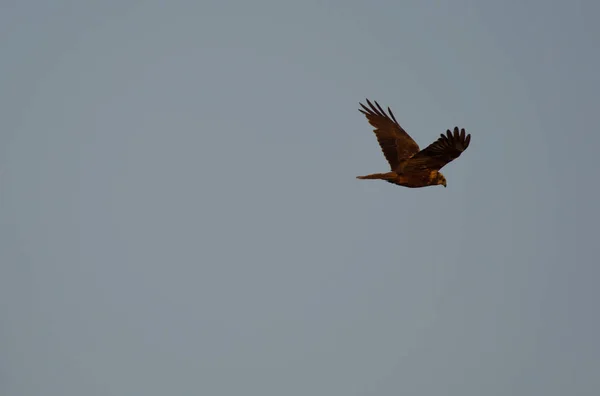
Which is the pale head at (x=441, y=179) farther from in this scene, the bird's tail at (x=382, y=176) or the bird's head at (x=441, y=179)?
the bird's tail at (x=382, y=176)

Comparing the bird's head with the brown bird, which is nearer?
the brown bird

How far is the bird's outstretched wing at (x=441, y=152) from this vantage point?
2284 cm

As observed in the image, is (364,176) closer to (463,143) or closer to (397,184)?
(397,184)

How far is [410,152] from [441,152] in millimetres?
3003

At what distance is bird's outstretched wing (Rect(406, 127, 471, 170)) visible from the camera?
22844mm

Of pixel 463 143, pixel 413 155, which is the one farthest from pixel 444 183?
pixel 463 143

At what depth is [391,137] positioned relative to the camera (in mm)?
27641

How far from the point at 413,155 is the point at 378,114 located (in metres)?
3.33

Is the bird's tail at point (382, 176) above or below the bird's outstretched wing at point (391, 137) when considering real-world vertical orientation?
below

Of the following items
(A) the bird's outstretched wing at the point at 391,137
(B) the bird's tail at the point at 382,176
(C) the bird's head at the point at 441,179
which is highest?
(A) the bird's outstretched wing at the point at 391,137

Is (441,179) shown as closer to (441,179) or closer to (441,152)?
(441,179)

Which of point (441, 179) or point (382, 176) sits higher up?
point (382, 176)

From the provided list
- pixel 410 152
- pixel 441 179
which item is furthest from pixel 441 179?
pixel 410 152

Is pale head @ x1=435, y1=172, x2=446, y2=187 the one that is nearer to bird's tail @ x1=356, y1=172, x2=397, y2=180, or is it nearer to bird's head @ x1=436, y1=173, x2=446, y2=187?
bird's head @ x1=436, y1=173, x2=446, y2=187
